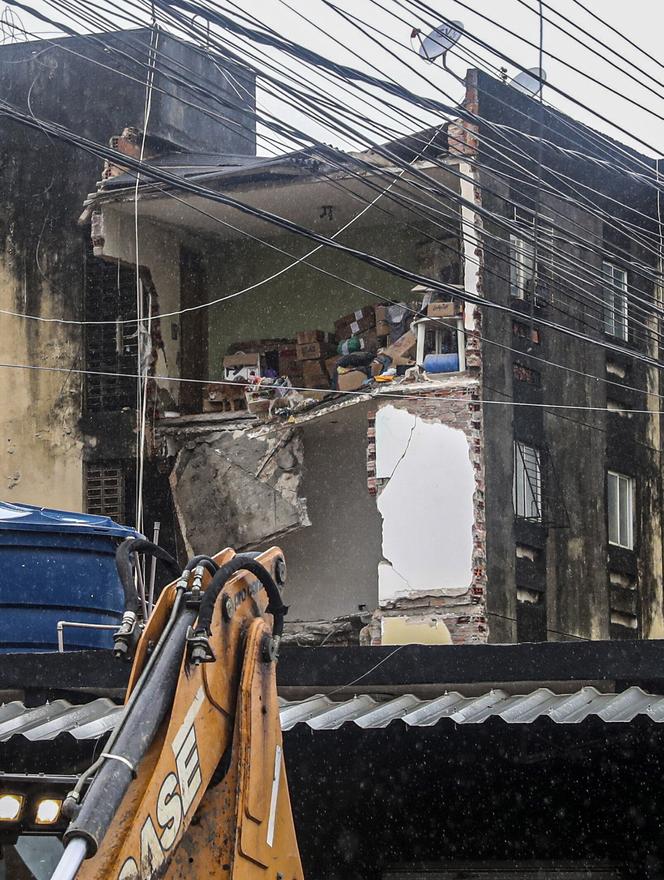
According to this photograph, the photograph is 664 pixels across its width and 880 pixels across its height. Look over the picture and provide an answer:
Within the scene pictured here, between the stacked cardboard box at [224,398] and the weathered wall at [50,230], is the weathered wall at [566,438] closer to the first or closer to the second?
the stacked cardboard box at [224,398]

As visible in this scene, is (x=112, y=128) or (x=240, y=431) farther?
(x=112, y=128)

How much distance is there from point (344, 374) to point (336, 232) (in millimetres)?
2733

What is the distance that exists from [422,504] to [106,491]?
5.95 meters

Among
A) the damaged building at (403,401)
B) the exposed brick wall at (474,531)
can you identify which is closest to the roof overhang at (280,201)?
the damaged building at (403,401)

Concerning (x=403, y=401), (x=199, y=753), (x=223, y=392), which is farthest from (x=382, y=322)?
(x=199, y=753)

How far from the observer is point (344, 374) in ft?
75.2

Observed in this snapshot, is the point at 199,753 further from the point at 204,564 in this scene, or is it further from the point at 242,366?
the point at 242,366

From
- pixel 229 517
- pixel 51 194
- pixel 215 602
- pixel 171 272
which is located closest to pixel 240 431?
pixel 229 517

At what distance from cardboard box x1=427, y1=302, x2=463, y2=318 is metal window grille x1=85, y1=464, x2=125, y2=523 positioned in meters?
6.10

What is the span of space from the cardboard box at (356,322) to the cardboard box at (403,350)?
3.77 ft

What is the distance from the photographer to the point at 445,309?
22109 mm

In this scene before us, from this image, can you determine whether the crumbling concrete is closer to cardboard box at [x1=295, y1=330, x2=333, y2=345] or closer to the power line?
the power line

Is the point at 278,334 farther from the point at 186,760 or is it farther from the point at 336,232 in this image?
the point at 186,760

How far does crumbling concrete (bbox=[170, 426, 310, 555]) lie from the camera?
2309 centimetres
